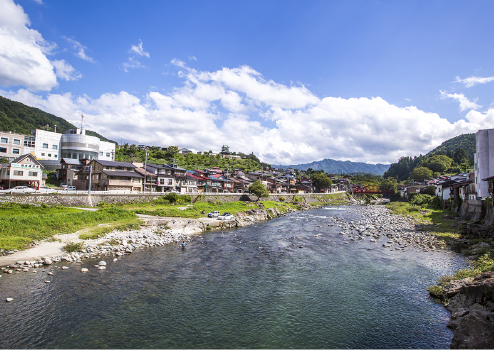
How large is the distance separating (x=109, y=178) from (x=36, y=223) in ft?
87.4

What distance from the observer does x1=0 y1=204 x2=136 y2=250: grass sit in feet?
74.0

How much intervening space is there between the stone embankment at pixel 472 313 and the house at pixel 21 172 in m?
60.3

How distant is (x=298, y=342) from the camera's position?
444 inches

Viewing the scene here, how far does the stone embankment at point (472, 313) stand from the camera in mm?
9766

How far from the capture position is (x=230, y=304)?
14.5 meters

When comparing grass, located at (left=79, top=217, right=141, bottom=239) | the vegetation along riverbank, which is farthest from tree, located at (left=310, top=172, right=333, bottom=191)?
grass, located at (left=79, top=217, right=141, bottom=239)

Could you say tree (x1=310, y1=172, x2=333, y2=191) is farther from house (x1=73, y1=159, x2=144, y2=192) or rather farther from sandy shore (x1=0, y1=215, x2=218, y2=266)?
sandy shore (x1=0, y1=215, x2=218, y2=266)

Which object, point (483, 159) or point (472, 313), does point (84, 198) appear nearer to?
point (472, 313)

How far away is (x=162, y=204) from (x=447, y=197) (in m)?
65.7

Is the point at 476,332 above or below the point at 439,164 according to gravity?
below

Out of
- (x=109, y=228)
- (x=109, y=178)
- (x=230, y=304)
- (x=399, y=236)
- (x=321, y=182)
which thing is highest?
(x=321, y=182)

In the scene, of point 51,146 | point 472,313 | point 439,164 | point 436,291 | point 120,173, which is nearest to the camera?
point 472,313

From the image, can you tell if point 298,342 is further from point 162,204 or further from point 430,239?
point 162,204

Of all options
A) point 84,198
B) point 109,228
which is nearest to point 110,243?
point 109,228
